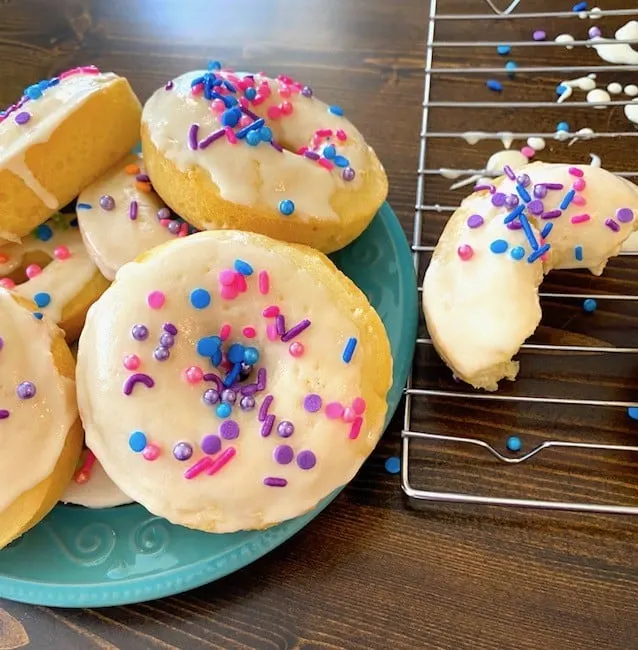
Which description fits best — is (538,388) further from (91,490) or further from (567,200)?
(91,490)

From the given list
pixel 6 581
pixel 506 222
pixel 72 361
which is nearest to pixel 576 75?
pixel 506 222

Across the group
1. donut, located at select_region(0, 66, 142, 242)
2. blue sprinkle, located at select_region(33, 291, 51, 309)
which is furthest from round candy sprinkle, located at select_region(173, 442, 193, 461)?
donut, located at select_region(0, 66, 142, 242)

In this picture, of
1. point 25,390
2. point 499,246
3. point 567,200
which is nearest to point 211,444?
point 25,390

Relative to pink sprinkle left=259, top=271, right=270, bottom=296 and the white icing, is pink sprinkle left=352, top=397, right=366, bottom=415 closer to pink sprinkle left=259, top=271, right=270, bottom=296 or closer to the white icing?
pink sprinkle left=259, top=271, right=270, bottom=296

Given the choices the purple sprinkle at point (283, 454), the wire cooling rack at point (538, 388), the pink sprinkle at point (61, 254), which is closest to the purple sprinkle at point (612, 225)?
the wire cooling rack at point (538, 388)

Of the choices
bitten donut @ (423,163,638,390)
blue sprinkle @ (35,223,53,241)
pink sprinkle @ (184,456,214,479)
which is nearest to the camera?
pink sprinkle @ (184,456,214,479)

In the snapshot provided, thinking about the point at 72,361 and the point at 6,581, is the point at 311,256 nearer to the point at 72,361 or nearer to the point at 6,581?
the point at 72,361
